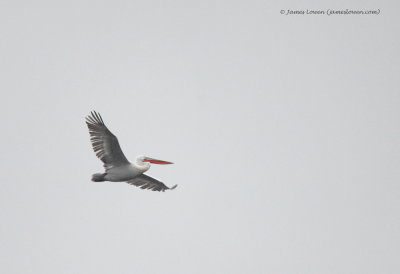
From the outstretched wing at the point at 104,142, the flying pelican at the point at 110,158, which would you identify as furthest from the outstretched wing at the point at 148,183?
the outstretched wing at the point at 104,142

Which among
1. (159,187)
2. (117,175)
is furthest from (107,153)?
(159,187)

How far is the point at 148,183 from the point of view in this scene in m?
19.4

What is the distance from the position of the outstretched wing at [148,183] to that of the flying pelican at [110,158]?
521mm

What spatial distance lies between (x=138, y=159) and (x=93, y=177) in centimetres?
150

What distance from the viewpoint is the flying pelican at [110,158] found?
661 inches

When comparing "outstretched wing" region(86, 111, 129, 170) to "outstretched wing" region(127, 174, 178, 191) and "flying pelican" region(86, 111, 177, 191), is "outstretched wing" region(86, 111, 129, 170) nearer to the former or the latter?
"flying pelican" region(86, 111, 177, 191)

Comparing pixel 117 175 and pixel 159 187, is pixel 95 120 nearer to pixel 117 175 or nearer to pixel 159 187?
pixel 117 175

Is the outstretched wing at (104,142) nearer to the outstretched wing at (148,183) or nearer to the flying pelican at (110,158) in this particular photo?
the flying pelican at (110,158)

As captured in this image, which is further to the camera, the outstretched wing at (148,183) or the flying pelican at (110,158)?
the outstretched wing at (148,183)

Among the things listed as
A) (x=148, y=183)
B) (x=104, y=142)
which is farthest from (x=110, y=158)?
(x=148, y=183)

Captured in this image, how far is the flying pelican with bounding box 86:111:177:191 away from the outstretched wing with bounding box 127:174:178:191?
521 millimetres

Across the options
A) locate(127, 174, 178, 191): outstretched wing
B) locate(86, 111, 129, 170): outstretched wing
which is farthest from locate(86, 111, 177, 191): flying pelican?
locate(127, 174, 178, 191): outstretched wing

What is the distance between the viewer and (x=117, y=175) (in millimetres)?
17562

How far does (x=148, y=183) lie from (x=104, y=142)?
114 inches
